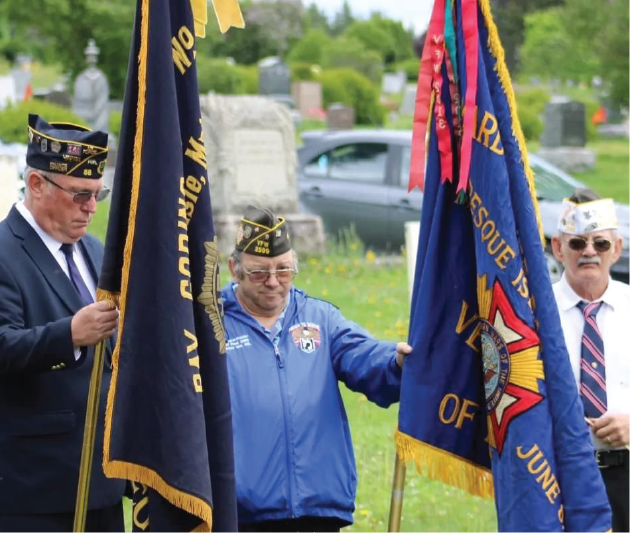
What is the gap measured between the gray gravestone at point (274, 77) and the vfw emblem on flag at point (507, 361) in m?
28.1

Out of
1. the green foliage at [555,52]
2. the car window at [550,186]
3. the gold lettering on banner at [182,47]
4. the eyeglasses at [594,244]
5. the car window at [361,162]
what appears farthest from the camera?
the green foliage at [555,52]

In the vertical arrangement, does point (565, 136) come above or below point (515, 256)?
below

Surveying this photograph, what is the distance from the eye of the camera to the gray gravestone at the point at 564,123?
25500 millimetres

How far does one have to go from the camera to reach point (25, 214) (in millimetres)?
4227

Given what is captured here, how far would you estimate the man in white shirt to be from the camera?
4672 mm

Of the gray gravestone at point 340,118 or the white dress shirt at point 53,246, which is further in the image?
the gray gravestone at point 340,118

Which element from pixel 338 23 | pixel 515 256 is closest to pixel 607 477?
pixel 515 256

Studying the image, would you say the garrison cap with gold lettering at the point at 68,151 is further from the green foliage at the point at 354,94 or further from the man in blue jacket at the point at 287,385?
the green foliage at the point at 354,94

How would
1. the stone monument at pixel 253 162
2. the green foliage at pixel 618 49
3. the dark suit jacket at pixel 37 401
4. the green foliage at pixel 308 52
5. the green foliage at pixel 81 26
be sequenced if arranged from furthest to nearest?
the green foliage at pixel 308 52, the green foliage at pixel 81 26, the green foliage at pixel 618 49, the stone monument at pixel 253 162, the dark suit jacket at pixel 37 401

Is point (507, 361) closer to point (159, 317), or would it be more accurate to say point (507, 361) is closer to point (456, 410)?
point (456, 410)

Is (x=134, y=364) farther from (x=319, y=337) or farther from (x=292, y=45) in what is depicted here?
(x=292, y=45)

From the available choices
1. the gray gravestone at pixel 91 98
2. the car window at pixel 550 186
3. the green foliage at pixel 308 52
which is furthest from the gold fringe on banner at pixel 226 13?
the green foliage at pixel 308 52

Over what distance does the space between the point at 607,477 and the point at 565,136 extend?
860 inches

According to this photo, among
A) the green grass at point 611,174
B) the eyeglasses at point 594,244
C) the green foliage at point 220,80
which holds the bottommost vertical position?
the green grass at point 611,174
